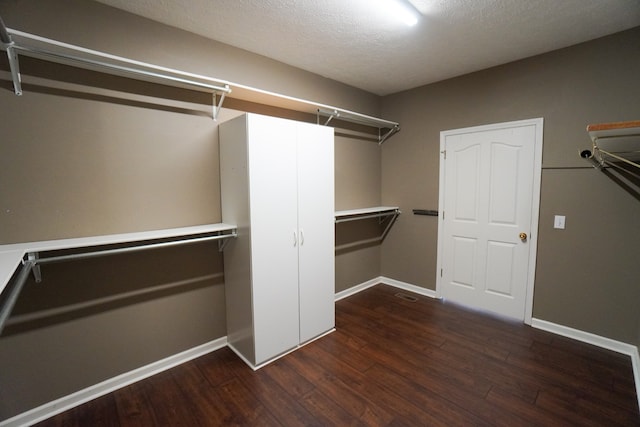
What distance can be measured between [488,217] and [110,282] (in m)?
3.53

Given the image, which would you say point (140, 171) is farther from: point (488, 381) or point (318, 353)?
point (488, 381)

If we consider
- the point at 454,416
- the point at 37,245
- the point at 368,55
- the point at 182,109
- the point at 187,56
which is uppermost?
the point at 368,55

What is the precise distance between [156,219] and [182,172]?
411 millimetres

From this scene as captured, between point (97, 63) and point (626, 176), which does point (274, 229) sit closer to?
point (97, 63)

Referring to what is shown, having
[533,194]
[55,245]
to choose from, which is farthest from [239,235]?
[533,194]

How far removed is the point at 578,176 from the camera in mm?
2535

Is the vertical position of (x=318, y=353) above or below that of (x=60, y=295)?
below

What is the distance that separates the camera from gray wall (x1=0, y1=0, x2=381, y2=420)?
5.52ft

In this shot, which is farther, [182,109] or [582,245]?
[582,245]

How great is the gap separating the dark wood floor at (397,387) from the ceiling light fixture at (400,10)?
261 cm

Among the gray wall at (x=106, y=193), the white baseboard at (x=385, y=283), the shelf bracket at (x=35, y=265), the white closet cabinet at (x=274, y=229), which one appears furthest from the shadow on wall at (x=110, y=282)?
the white baseboard at (x=385, y=283)

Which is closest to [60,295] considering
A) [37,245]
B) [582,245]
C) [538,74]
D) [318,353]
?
[37,245]

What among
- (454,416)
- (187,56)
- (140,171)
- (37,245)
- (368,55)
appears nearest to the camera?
(37,245)

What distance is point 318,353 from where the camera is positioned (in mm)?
2445
